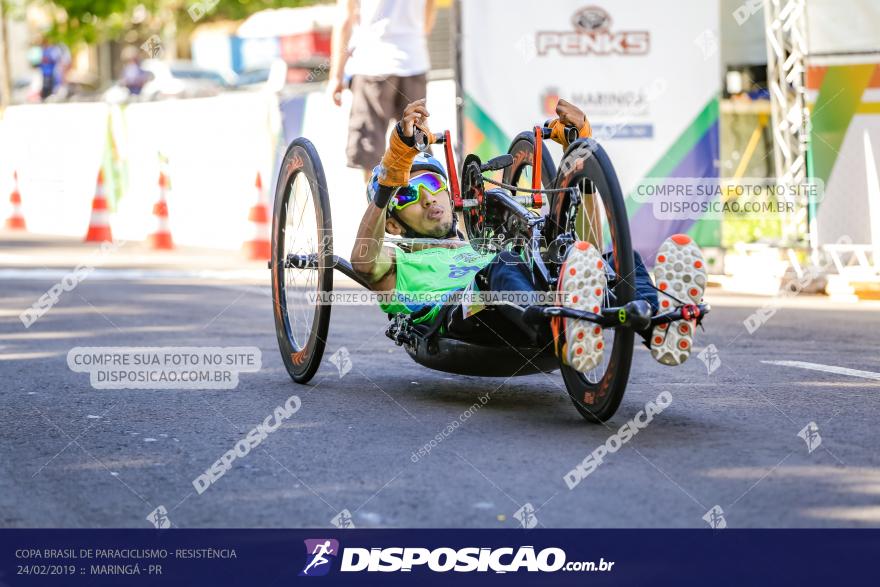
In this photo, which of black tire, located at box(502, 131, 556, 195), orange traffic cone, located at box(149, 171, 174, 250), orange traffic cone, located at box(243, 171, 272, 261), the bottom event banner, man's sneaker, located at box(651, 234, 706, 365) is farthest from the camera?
orange traffic cone, located at box(149, 171, 174, 250)

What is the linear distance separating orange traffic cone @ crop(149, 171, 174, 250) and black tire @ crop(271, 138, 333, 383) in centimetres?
865

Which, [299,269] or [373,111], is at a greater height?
[373,111]

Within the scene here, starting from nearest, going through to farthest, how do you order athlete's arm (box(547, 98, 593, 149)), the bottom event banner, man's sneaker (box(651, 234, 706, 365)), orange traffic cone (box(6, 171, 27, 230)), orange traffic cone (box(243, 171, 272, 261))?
the bottom event banner, man's sneaker (box(651, 234, 706, 365)), athlete's arm (box(547, 98, 593, 149)), orange traffic cone (box(243, 171, 272, 261)), orange traffic cone (box(6, 171, 27, 230))

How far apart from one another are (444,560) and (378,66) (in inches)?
286

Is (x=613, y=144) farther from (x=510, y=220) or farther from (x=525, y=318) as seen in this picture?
(x=525, y=318)

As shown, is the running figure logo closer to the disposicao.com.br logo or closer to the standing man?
the disposicao.com.br logo

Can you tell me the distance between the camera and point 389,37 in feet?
34.9

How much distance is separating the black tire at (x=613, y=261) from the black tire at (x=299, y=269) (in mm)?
1149

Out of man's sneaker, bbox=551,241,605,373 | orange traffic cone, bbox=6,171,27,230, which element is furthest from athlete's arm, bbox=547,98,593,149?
orange traffic cone, bbox=6,171,27,230

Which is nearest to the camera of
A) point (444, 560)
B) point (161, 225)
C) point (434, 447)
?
point (444, 560)

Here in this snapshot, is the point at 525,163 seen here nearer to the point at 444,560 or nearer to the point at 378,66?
the point at 444,560

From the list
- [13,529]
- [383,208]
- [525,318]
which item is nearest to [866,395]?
[525,318]

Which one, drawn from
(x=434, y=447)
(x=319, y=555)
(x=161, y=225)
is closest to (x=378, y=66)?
(x=161, y=225)

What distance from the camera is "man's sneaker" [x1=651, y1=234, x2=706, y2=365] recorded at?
4922mm
